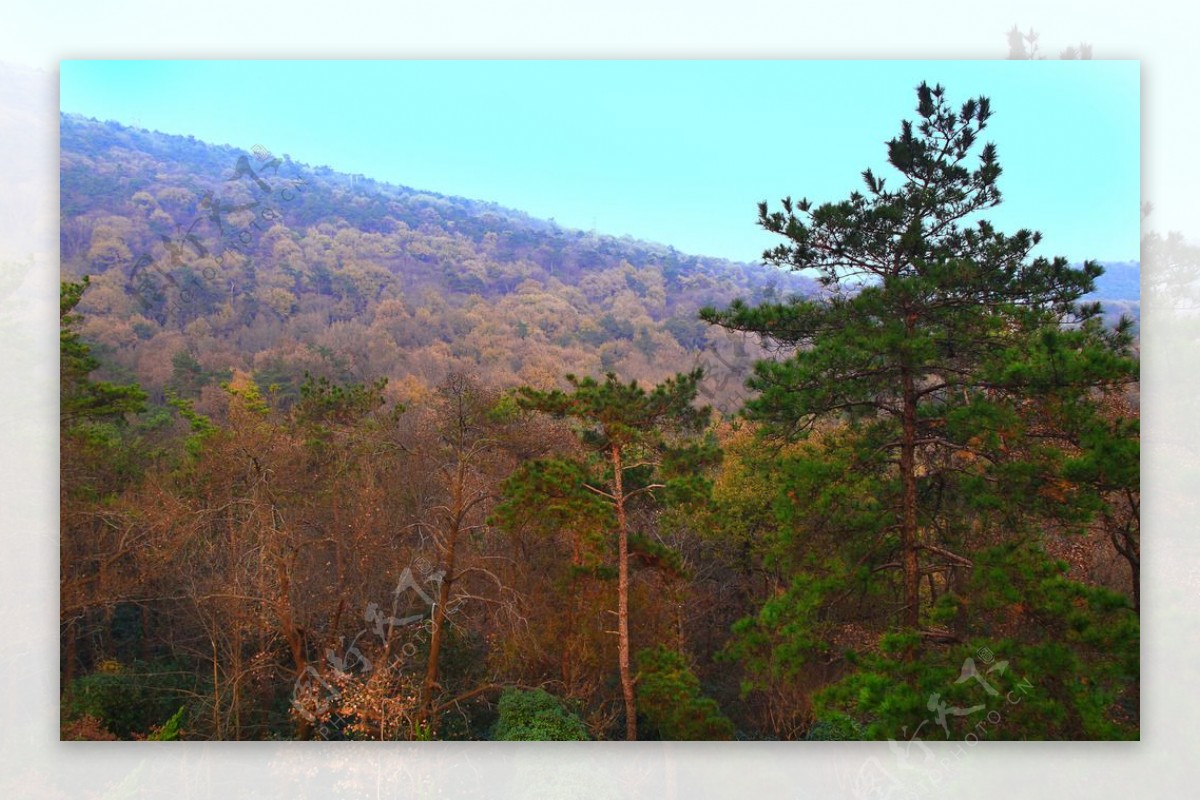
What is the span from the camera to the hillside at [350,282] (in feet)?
29.3

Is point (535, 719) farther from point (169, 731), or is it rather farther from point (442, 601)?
point (169, 731)

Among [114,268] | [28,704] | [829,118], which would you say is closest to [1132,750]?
[829,118]

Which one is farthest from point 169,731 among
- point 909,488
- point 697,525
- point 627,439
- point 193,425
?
point 909,488

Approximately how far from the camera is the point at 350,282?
1411 centimetres

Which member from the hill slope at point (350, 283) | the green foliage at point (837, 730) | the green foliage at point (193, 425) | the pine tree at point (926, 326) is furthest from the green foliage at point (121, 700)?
the pine tree at point (926, 326)

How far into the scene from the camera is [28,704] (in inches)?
198

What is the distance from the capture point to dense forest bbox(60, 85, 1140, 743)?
15.8 ft

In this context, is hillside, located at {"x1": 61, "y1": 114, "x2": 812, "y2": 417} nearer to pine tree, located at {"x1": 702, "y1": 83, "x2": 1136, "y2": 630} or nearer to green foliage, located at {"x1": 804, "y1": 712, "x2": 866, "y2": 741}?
pine tree, located at {"x1": 702, "y1": 83, "x2": 1136, "y2": 630}

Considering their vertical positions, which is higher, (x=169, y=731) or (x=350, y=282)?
(x=350, y=282)

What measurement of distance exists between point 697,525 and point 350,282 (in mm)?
9375

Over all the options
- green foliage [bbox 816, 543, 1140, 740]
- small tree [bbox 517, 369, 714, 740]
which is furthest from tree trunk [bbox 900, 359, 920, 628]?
small tree [bbox 517, 369, 714, 740]

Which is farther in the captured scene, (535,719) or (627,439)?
(627,439)

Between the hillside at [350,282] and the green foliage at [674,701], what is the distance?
91.5 inches

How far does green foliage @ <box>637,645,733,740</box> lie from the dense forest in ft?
0.08
